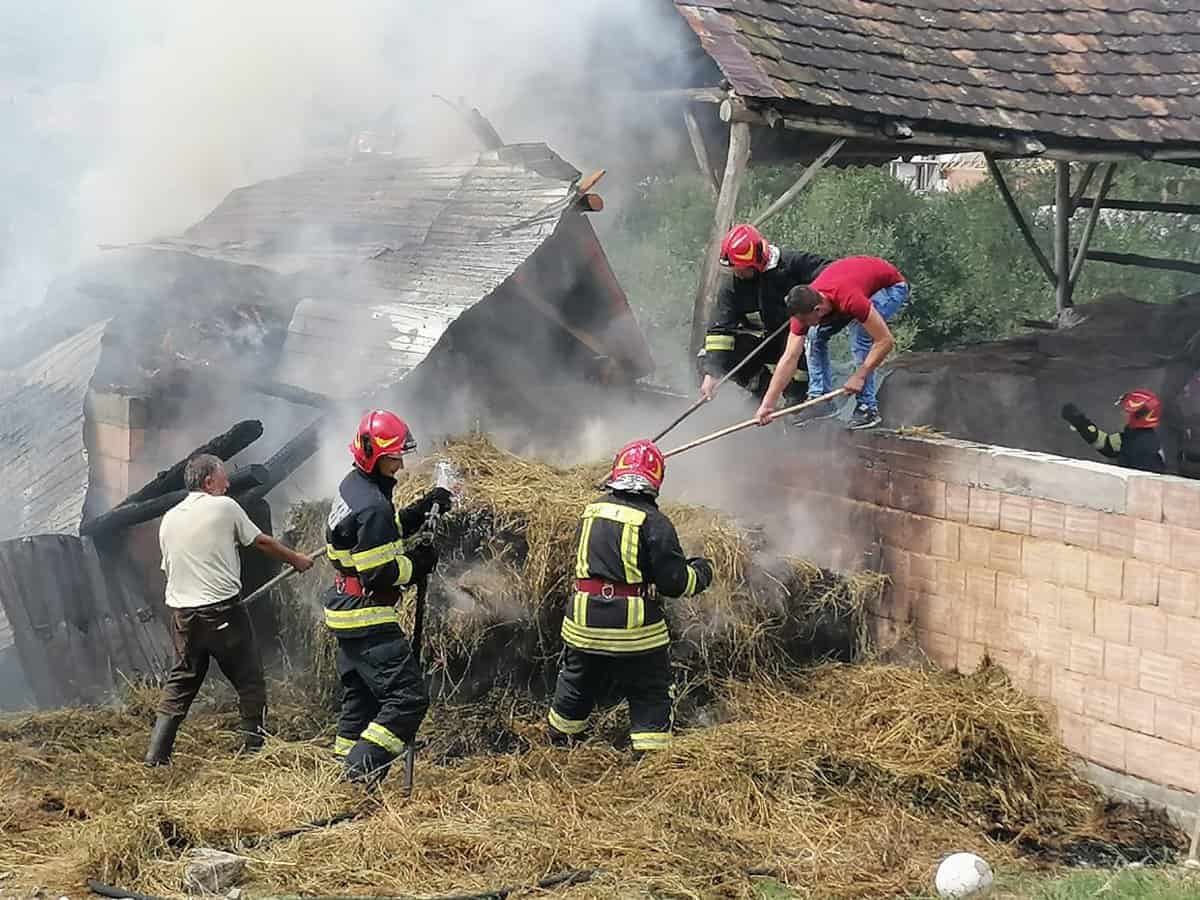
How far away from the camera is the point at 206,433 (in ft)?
30.4

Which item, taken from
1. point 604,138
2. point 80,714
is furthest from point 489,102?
point 80,714

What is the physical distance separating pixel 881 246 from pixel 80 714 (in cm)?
1404

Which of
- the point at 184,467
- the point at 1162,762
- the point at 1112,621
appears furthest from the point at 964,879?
the point at 184,467

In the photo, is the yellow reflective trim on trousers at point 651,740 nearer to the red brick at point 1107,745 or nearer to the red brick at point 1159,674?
the red brick at point 1107,745

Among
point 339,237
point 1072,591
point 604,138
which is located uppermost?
point 604,138

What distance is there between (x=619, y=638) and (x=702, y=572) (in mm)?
502

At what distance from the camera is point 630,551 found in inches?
249

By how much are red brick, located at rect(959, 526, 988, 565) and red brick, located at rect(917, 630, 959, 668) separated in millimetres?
439

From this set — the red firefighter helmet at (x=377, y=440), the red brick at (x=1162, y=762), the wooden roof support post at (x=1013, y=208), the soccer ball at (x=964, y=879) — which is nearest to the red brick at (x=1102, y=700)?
the red brick at (x=1162, y=762)

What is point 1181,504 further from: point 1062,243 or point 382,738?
point 1062,243

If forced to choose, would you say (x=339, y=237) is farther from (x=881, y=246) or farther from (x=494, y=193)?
(x=881, y=246)

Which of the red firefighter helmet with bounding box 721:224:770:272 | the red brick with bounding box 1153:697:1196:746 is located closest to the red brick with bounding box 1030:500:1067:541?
the red brick with bounding box 1153:697:1196:746

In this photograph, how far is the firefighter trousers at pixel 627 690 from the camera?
21.3 feet

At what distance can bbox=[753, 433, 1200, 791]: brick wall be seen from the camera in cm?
602
